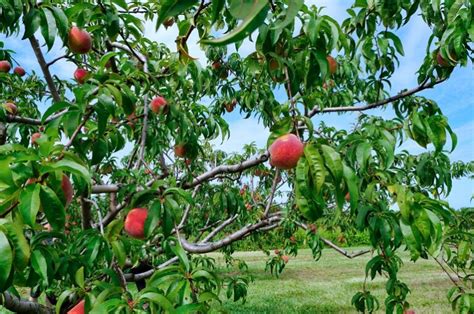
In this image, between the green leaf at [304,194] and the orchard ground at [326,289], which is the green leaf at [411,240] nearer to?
the green leaf at [304,194]

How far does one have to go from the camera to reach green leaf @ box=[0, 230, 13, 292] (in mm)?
720

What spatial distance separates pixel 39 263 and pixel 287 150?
600 millimetres

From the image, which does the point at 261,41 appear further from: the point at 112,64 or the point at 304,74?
the point at 112,64

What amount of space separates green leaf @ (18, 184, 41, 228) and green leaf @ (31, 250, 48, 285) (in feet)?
0.72

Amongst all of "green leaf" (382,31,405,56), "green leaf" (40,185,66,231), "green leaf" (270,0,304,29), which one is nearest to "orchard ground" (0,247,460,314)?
"green leaf" (382,31,405,56)

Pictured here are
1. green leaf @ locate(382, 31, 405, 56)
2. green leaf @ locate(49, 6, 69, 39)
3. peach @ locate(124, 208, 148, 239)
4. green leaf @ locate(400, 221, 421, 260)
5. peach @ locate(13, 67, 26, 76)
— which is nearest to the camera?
green leaf @ locate(400, 221, 421, 260)

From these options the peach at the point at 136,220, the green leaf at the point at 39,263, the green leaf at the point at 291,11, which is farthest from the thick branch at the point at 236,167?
the green leaf at the point at 291,11

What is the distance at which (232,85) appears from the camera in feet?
10.1

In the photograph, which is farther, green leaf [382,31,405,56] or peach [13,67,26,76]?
peach [13,67,26,76]

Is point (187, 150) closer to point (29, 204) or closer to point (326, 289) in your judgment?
point (29, 204)

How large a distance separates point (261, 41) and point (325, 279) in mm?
7065

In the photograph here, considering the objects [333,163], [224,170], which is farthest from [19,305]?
[333,163]

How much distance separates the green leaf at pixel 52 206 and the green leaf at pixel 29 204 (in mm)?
21

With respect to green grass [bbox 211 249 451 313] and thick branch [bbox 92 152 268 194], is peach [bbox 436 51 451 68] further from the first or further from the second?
green grass [bbox 211 249 451 313]
